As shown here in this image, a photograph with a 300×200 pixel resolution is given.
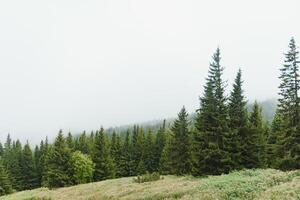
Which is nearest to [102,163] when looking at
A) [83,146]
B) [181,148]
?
[83,146]

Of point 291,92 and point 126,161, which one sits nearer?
point 291,92

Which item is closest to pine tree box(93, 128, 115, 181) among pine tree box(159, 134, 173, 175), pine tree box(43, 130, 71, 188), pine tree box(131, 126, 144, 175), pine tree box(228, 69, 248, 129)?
pine tree box(131, 126, 144, 175)

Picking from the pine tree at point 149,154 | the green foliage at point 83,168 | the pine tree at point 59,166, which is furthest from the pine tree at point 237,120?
the pine tree at point 149,154

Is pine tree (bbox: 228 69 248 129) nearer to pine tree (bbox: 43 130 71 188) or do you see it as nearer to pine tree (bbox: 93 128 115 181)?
pine tree (bbox: 43 130 71 188)

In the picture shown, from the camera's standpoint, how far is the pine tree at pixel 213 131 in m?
41.2

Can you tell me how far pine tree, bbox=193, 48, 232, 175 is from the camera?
135 ft

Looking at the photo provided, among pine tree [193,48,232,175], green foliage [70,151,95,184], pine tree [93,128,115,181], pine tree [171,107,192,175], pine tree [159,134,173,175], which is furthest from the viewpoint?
pine tree [93,128,115,181]

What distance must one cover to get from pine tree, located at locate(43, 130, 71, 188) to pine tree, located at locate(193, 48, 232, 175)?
35.4 m

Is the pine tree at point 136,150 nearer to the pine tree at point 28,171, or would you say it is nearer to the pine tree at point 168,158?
the pine tree at point 168,158

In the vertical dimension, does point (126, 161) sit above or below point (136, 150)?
below

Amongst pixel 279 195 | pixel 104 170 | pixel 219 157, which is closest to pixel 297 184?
pixel 279 195

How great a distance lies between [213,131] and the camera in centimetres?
4250

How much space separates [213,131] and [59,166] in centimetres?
3784

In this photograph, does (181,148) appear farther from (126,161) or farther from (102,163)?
(126,161)
